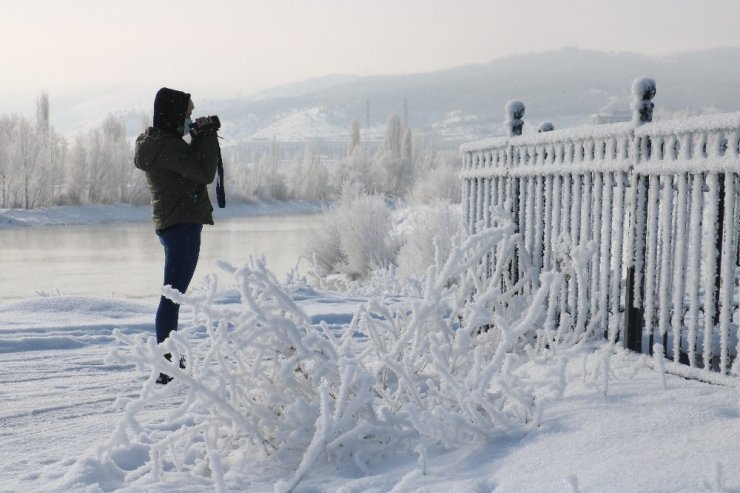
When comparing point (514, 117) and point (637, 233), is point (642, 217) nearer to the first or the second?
point (637, 233)

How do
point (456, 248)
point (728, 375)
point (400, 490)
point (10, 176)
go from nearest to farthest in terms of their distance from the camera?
point (400, 490) < point (456, 248) < point (728, 375) < point (10, 176)

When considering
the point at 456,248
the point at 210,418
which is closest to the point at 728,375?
the point at 456,248

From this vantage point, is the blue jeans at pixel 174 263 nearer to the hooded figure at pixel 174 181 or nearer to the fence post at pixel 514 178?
the hooded figure at pixel 174 181

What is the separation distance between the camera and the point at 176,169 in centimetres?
484

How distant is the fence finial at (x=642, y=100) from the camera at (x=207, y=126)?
8.13 feet

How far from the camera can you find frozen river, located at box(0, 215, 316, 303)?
15445 mm

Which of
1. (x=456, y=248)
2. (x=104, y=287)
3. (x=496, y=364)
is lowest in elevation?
(x=104, y=287)

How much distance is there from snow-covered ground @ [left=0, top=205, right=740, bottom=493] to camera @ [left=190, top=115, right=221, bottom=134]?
5.41 ft

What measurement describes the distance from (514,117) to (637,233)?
1.97 metres

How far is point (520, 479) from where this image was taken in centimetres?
277

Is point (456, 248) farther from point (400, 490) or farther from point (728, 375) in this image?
point (728, 375)

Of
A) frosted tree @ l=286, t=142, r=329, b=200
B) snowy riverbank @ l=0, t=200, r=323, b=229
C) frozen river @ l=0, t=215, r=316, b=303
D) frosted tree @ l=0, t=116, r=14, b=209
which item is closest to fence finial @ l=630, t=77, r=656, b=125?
frozen river @ l=0, t=215, r=316, b=303

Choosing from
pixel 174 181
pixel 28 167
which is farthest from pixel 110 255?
pixel 28 167

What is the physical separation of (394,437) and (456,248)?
2.74 ft
